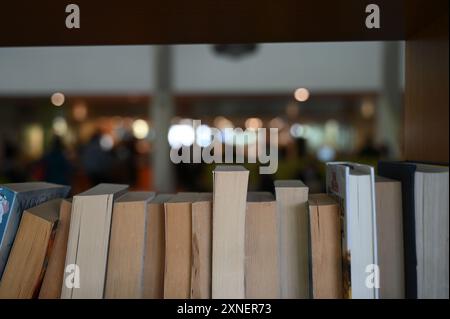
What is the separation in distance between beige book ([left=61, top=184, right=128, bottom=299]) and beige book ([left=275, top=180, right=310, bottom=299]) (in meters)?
0.35

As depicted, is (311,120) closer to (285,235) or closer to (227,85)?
(227,85)

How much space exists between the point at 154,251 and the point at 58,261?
20 centimetres

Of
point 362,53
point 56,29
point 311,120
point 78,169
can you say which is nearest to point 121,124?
point 78,169

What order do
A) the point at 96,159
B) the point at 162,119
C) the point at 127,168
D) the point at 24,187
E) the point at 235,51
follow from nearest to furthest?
the point at 24,187 → the point at 96,159 → the point at 235,51 → the point at 162,119 → the point at 127,168

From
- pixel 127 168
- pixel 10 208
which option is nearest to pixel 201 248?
pixel 10 208

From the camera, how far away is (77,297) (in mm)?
833

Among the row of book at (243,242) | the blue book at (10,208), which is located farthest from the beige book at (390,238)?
the blue book at (10,208)

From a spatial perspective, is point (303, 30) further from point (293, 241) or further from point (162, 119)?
point (162, 119)

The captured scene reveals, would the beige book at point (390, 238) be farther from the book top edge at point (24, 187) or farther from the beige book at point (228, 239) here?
the book top edge at point (24, 187)

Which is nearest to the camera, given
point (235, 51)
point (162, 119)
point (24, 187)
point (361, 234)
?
point (361, 234)

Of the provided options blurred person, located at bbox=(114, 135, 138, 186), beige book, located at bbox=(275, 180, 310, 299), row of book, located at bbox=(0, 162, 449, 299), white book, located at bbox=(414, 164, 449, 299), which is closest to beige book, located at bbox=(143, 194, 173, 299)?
row of book, located at bbox=(0, 162, 449, 299)

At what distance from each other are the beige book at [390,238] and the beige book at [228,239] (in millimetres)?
275

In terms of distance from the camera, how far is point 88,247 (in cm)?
85

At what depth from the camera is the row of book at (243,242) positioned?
31.1 inches
